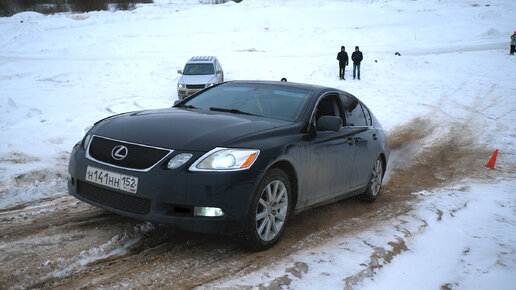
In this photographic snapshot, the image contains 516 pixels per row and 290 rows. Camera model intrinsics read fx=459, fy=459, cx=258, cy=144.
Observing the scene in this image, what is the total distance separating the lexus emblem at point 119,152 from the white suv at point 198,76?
13723 mm

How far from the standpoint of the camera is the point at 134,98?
17062 mm

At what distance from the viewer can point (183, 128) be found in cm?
404

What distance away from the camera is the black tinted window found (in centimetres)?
563

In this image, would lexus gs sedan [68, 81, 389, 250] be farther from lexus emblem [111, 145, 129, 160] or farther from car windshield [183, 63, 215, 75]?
car windshield [183, 63, 215, 75]

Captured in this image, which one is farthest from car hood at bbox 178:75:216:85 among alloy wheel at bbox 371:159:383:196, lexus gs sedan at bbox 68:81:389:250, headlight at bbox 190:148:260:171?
headlight at bbox 190:148:260:171

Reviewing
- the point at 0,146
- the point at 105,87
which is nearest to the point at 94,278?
the point at 0,146

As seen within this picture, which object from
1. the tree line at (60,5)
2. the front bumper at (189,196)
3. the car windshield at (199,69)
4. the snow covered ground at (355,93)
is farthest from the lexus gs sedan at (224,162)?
the tree line at (60,5)

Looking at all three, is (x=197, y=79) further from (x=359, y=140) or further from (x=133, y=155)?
(x=133, y=155)

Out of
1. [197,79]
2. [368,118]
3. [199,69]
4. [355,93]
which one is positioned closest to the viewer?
[368,118]

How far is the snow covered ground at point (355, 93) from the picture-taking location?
413 centimetres

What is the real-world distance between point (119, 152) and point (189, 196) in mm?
747

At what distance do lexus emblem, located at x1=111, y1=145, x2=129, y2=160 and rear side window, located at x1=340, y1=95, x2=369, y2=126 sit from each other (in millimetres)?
2772

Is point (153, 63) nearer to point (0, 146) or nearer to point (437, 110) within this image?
point (437, 110)

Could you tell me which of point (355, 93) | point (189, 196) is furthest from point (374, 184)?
point (355, 93)
